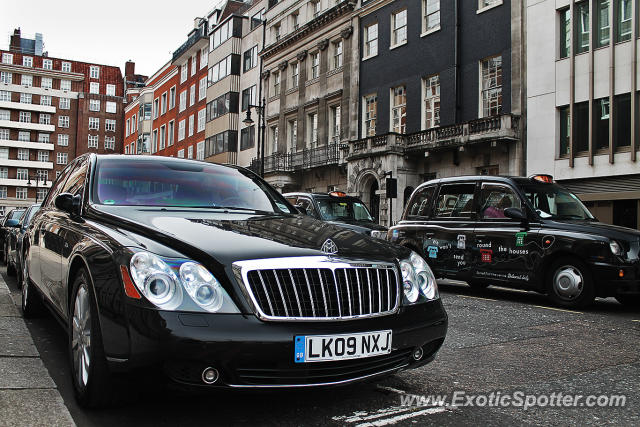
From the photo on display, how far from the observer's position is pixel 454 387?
3.98 m

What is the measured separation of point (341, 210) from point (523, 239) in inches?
188

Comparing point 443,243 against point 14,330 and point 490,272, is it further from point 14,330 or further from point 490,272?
point 14,330

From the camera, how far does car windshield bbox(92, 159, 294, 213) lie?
14.4ft

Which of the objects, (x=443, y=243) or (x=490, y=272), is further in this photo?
(x=443, y=243)

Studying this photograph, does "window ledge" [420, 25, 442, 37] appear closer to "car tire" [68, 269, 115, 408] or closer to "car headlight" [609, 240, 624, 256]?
"car headlight" [609, 240, 624, 256]

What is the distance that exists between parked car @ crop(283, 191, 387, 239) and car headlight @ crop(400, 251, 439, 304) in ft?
26.2

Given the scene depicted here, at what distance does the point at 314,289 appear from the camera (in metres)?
3.07

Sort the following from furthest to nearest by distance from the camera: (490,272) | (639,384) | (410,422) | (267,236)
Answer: (490,272), (639,384), (267,236), (410,422)

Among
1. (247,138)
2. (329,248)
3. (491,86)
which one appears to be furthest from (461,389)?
(247,138)

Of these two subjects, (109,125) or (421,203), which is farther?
(109,125)

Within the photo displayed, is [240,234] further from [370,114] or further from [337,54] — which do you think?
[337,54]

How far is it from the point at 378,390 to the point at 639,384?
1873 mm

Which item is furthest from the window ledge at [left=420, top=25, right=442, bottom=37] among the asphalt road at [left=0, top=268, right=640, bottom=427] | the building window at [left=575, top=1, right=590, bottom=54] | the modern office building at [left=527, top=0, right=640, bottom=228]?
the asphalt road at [left=0, top=268, right=640, bottom=427]

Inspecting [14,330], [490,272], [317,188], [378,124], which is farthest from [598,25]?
[14,330]
